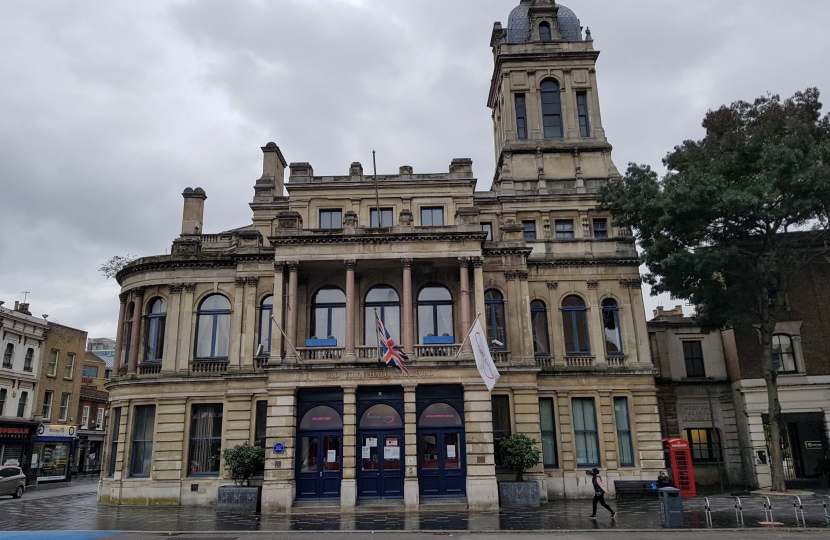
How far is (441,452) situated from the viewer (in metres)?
26.4

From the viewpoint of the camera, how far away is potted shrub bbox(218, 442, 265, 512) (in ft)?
83.9

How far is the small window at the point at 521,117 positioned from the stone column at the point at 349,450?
69.5ft

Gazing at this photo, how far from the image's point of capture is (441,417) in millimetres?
26766

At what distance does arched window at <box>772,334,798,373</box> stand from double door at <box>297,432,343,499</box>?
24.0 metres

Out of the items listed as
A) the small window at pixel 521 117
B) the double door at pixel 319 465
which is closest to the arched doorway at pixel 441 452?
the double door at pixel 319 465

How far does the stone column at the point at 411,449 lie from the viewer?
2480 cm

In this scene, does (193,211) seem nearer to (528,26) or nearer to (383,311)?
(383,311)

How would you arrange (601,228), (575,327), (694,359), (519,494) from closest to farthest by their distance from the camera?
(519,494) < (575,327) < (601,228) < (694,359)

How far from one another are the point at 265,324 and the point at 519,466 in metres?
14.7

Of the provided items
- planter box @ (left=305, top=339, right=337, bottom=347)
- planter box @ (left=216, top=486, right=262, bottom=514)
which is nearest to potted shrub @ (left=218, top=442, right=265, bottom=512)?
planter box @ (left=216, top=486, right=262, bottom=514)

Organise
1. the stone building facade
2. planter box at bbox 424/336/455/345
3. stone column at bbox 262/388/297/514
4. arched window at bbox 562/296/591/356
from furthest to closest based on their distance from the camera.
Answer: arched window at bbox 562/296/591/356
planter box at bbox 424/336/455/345
the stone building facade
stone column at bbox 262/388/297/514

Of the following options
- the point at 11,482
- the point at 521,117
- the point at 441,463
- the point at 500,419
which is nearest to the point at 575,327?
the point at 500,419

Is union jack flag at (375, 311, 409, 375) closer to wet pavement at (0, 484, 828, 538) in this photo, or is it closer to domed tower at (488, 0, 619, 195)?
wet pavement at (0, 484, 828, 538)

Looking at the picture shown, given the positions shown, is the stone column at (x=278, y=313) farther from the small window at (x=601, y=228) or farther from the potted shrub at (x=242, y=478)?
the small window at (x=601, y=228)
